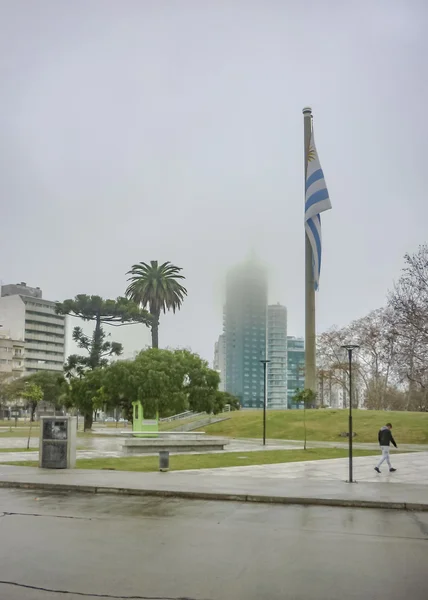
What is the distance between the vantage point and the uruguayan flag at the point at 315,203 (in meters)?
56.9

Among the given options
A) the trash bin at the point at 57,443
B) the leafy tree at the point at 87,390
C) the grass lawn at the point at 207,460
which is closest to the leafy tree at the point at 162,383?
the leafy tree at the point at 87,390

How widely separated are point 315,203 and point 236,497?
45.7 metres

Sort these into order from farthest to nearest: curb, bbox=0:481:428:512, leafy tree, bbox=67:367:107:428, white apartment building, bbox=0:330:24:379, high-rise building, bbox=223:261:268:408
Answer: white apartment building, bbox=0:330:24:379 → high-rise building, bbox=223:261:268:408 → leafy tree, bbox=67:367:107:428 → curb, bbox=0:481:428:512

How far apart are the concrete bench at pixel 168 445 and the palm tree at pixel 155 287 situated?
43.8 meters

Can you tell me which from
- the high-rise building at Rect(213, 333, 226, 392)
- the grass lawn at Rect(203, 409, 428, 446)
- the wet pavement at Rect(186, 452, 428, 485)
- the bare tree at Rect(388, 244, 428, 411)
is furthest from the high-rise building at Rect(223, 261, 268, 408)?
the wet pavement at Rect(186, 452, 428, 485)

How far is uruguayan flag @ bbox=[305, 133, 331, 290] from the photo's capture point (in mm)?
56875

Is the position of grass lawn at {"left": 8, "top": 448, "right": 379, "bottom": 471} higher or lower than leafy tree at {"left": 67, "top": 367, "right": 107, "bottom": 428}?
lower

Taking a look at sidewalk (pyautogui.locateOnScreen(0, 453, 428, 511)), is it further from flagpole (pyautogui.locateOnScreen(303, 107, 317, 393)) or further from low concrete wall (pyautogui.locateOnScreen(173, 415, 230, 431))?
flagpole (pyautogui.locateOnScreen(303, 107, 317, 393))

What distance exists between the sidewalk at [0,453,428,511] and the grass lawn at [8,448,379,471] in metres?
1.62

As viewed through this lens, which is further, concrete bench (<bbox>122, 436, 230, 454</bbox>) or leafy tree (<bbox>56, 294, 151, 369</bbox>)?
leafy tree (<bbox>56, 294, 151, 369</bbox>)

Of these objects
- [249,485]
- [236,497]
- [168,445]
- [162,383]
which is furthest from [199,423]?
[236,497]

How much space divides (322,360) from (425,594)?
2948 inches

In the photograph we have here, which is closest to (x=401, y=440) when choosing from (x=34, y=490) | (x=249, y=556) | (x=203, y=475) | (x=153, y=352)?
(x=153, y=352)

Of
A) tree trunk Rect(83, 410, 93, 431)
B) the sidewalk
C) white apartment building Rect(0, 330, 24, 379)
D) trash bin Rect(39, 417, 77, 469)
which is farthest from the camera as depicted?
white apartment building Rect(0, 330, 24, 379)
